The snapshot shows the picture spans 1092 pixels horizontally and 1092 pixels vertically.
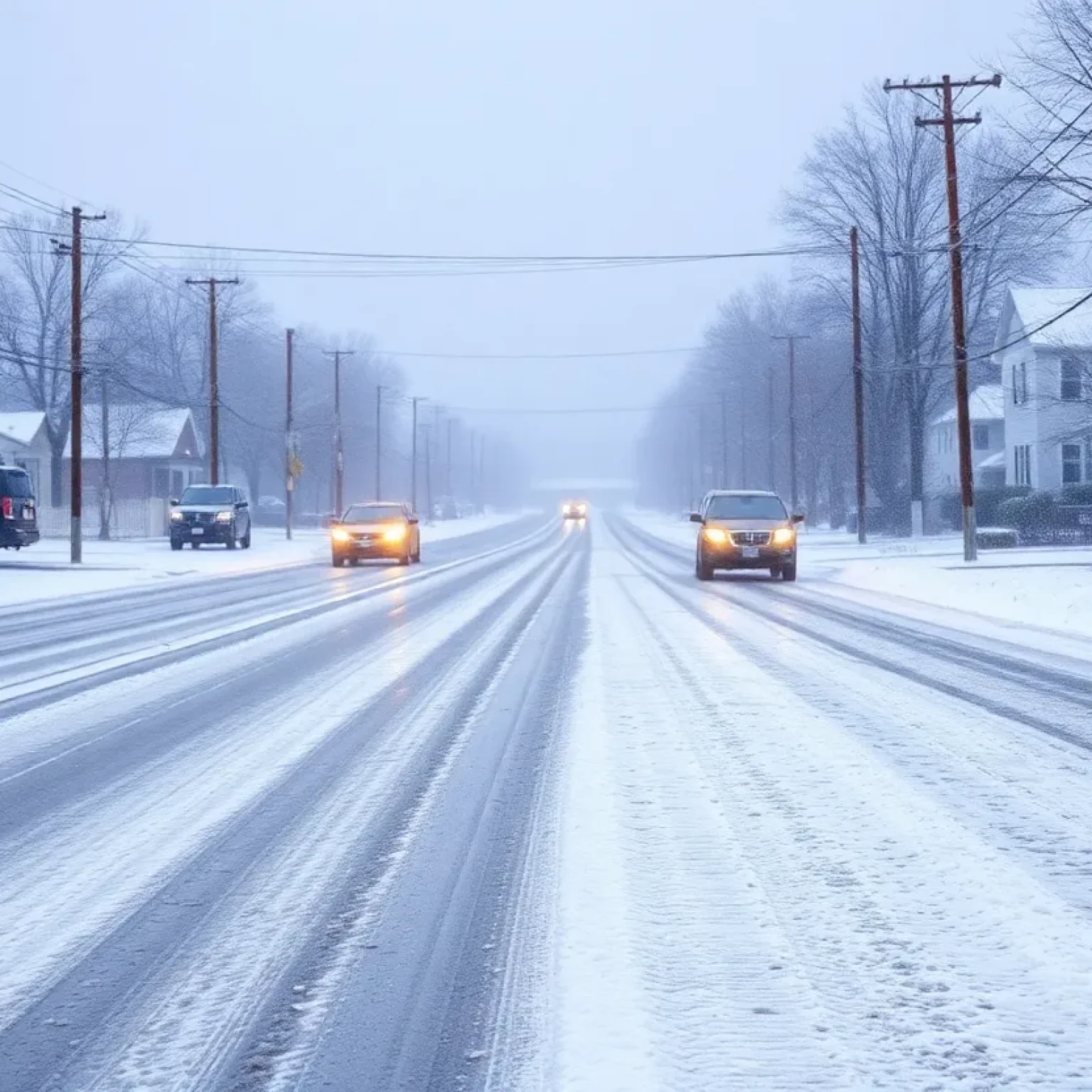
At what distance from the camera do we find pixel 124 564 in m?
38.8

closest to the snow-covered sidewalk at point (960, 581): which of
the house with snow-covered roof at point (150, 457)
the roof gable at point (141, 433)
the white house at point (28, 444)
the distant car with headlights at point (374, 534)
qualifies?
the distant car with headlights at point (374, 534)

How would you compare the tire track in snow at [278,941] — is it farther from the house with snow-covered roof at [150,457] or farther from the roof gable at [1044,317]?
the house with snow-covered roof at [150,457]

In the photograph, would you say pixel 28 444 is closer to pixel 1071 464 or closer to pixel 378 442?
pixel 378 442

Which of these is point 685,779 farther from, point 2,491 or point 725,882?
point 2,491

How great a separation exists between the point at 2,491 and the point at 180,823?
31857mm

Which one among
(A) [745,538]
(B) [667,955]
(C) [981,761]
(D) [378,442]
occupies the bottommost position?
(B) [667,955]

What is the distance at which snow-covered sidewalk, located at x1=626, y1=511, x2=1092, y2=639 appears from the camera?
20391 mm

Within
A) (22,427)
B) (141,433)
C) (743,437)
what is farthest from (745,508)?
(743,437)

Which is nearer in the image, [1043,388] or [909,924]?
[909,924]

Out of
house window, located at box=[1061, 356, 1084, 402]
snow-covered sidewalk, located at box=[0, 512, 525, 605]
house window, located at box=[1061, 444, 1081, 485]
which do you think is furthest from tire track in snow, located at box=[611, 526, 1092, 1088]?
house window, located at box=[1061, 444, 1081, 485]

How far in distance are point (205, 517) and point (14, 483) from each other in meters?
10.0

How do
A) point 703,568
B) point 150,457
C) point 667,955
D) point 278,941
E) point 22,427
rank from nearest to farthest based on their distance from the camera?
point 667,955 < point 278,941 < point 703,568 < point 22,427 < point 150,457

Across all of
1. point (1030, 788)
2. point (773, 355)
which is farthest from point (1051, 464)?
point (1030, 788)

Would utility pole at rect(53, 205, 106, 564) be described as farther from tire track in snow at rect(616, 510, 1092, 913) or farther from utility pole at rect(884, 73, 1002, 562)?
tire track in snow at rect(616, 510, 1092, 913)
